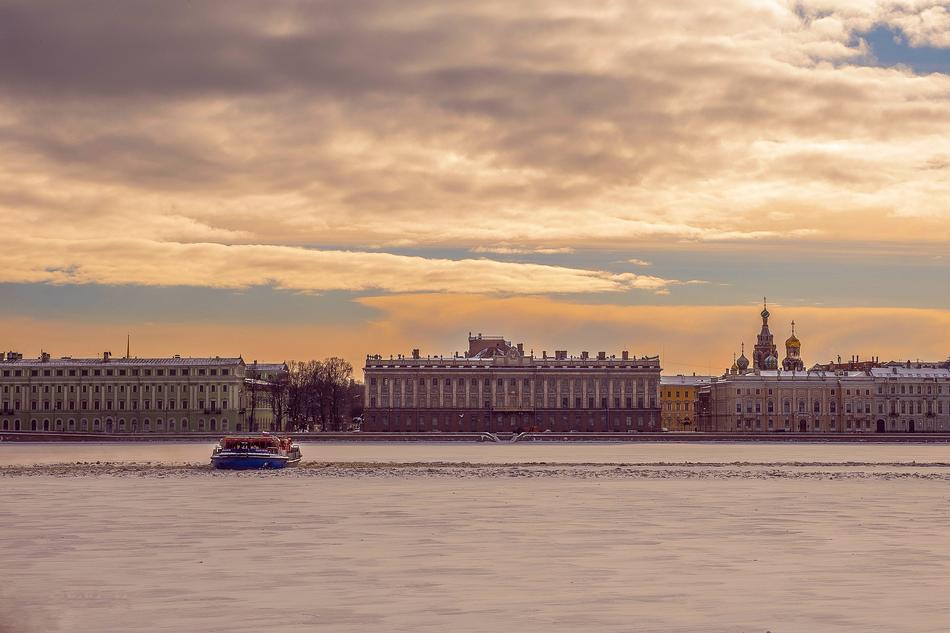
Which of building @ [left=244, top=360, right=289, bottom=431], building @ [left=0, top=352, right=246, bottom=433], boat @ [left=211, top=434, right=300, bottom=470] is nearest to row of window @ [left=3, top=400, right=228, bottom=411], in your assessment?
building @ [left=0, top=352, right=246, bottom=433]

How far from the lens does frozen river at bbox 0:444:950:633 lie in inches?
775

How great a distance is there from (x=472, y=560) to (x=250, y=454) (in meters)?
44.1

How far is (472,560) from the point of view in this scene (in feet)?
85.5

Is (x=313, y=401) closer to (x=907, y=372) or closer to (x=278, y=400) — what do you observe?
(x=278, y=400)

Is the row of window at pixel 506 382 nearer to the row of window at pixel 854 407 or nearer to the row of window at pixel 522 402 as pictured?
the row of window at pixel 522 402

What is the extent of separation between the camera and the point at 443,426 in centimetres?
17738

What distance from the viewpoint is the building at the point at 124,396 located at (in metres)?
172

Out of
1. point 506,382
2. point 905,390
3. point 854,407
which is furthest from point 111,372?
point 905,390

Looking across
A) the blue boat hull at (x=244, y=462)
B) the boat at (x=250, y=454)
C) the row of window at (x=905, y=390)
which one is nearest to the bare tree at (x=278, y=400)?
the row of window at (x=905, y=390)

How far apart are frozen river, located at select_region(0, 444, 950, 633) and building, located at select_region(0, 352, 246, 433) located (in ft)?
410

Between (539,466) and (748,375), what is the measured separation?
11882 cm

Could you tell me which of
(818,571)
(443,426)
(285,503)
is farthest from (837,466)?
(443,426)

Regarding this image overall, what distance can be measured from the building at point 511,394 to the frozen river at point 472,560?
5080 inches

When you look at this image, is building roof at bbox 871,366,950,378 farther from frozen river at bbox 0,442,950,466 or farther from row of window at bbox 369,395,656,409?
frozen river at bbox 0,442,950,466
